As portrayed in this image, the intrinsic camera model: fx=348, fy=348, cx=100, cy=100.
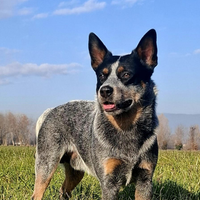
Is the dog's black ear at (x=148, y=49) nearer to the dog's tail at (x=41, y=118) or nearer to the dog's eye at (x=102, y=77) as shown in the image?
the dog's eye at (x=102, y=77)

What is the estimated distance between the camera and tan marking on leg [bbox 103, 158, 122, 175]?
441 centimetres

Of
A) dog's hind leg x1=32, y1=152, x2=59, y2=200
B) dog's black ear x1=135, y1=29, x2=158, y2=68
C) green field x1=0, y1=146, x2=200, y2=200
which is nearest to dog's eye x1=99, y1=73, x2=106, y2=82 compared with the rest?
dog's black ear x1=135, y1=29, x2=158, y2=68

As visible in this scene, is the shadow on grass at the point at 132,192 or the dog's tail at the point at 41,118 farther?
the dog's tail at the point at 41,118

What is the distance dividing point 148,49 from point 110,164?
1607 mm

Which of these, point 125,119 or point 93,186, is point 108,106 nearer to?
point 125,119

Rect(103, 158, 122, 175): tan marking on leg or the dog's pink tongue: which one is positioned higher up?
the dog's pink tongue

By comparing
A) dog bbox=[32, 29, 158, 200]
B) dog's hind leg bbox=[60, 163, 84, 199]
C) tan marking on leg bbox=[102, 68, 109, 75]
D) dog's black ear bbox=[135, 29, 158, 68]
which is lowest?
dog's hind leg bbox=[60, 163, 84, 199]

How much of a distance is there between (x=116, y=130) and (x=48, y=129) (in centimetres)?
134

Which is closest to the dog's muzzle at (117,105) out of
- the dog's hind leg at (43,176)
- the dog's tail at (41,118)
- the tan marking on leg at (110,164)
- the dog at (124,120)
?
the dog at (124,120)

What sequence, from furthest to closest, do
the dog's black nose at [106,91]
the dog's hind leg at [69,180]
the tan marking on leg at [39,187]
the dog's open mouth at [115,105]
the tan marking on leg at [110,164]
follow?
the dog's hind leg at [69,180]
the tan marking on leg at [39,187]
the tan marking on leg at [110,164]
the dog's open mouth at [115,105]
the dog's black nose at [106,91]

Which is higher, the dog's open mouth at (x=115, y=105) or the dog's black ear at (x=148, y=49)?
the dog's black ear at (x=148, y=49)

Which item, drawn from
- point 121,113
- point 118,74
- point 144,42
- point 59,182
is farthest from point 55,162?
point 144,42

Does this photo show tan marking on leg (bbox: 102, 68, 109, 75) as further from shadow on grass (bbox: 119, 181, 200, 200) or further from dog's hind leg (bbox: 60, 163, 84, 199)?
shadow on grass (bbox: 119, 181, 200, 200)

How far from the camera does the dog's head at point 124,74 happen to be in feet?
13.9
